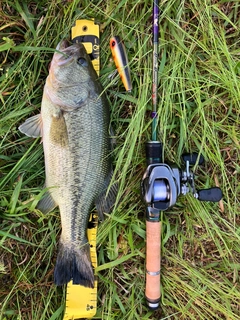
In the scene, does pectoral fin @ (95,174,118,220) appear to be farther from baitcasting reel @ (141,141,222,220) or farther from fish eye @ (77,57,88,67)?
fish eye @ (77,57,88,67)

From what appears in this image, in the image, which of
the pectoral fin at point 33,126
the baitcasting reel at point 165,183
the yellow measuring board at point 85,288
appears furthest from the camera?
the yellow measuring board at point 85,288

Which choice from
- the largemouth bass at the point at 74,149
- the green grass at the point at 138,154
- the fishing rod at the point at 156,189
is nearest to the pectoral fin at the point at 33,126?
the largemouth bass at the point at 74,149

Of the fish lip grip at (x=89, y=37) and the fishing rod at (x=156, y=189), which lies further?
the fish lip grip at (x=89, y=37)

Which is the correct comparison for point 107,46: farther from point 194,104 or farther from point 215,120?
point 215,120

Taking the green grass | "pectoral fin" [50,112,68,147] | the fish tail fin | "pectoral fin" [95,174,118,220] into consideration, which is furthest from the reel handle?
"pectoral fin" [50,112,68,147]

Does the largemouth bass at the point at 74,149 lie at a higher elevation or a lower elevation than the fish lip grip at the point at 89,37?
lower

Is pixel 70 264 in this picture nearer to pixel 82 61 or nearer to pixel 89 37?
pixel 82 61

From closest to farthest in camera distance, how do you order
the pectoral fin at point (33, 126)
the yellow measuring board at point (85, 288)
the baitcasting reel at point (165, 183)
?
1. the baitcasting reel at point (165, 183)
2. the pectoral fin at point (33, 126)
3. the yellow measuring board at point (85, 288)

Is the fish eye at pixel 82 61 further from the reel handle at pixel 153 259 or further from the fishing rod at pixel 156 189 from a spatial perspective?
the reel handle at pixel 153 259
